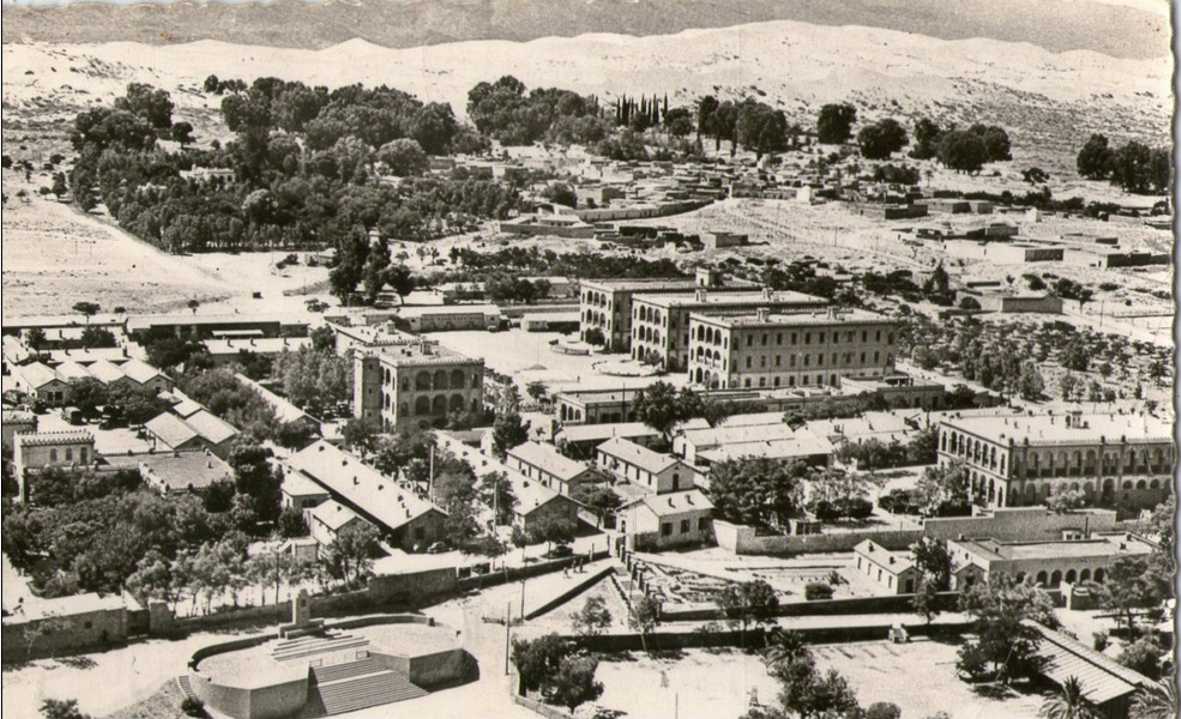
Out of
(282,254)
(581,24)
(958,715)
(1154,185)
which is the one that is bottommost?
(958,715)

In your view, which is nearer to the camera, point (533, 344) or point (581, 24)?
point (581, 24)

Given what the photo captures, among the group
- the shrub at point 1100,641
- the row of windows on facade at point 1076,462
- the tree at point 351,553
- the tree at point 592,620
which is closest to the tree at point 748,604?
the tree at point 592,620

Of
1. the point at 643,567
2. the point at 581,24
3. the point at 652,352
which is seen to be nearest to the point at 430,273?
the point at 652,352

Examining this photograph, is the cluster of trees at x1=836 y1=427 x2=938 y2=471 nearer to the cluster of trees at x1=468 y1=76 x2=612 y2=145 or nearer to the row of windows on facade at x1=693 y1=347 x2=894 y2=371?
the row of windows on facade at x1=693 y1=347 x2=894 y2=371

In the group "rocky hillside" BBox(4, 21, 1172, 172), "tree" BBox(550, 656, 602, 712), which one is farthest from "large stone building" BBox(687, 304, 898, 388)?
"tree" BBox(550, 656, 602, 712)

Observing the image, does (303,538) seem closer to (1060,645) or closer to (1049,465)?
(1060,645)

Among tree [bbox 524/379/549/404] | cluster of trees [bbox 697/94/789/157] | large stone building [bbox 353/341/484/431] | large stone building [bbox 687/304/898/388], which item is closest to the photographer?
large stone building [bbox 353/341/484/431]

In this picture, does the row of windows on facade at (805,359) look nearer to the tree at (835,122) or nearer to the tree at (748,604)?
the tree at (748,604)
